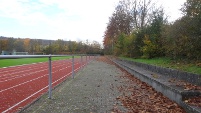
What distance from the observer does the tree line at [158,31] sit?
36.3 feet

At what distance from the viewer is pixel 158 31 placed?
24297 millimetres

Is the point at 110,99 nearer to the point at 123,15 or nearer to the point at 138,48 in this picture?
the point at 138,48

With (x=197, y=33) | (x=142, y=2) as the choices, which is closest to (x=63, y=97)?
(x=197, y=33)

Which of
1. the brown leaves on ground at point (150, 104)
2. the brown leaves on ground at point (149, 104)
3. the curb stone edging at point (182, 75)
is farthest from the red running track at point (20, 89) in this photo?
the curb stone edging at point (182, 75)

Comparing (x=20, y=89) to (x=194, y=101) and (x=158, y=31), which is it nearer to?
(x=194, y=101)

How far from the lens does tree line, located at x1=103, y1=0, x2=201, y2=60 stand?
11.1 m

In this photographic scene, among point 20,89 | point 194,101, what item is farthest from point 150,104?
point 20,89

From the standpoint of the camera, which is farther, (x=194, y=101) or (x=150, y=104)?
(x=150, y=104)

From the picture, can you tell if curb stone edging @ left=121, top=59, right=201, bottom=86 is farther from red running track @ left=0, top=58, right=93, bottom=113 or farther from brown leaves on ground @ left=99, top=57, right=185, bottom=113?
red running track @ left=0, top=58, right=93, bottom=113

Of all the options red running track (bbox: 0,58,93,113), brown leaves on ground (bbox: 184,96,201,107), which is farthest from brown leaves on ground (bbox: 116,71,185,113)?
red running track (bbox: 0,58,93,113)

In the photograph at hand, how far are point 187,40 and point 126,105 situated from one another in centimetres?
644

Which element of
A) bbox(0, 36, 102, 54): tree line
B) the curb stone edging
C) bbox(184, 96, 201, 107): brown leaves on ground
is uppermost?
bbox(0, 36, 102, 54): tree line

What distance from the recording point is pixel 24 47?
98.4 meters

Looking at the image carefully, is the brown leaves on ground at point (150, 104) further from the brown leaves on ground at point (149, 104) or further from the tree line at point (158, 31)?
the tree line at point (158, 31)
